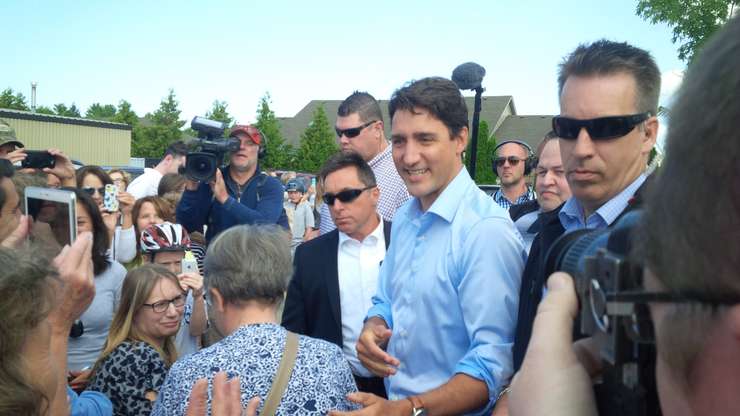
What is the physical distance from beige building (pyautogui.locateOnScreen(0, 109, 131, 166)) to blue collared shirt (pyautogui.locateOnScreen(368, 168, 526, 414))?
87.1ft

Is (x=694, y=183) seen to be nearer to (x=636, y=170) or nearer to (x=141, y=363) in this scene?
(x=636, y=170)

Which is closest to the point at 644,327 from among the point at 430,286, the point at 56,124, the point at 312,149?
the point at 430,286

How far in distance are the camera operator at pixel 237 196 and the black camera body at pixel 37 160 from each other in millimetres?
1129

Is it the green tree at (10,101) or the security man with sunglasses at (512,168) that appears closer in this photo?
the security man with sunglasses at (512,168)

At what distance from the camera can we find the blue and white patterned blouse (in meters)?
2.36

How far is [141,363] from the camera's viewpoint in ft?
11.0

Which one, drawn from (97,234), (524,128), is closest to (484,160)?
(524,128)

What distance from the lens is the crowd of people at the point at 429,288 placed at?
2.00ft

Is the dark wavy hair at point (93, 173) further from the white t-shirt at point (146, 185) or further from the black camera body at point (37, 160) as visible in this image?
the white t-shirt at point (146, 185)

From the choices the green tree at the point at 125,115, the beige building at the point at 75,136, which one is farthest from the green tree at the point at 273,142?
the green tree at the point at 125,115

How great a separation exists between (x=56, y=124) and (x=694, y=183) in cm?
3468

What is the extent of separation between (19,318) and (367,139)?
143 inches

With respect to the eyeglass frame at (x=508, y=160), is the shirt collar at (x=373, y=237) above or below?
below

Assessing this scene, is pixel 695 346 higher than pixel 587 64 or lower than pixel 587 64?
lower
